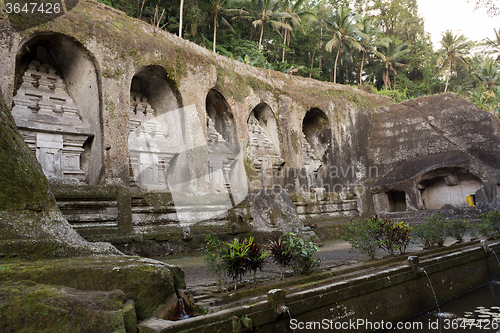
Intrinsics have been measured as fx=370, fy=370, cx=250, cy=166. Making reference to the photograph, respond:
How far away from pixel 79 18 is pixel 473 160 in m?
14.9

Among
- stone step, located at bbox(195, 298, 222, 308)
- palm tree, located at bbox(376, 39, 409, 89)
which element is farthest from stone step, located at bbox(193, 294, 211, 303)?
palm tree, located at bbox(376, 39, 409, 89)

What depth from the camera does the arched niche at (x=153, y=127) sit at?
489 inches

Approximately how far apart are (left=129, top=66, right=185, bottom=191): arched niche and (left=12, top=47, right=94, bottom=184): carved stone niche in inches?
77.2

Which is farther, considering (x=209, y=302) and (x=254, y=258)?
(x=254, y=258)

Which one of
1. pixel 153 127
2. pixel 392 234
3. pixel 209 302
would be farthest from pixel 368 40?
pixel 209 302

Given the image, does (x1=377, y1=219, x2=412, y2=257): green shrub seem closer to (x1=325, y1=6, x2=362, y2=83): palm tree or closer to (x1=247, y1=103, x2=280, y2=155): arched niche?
(x1=247, y1=103, x2=280, y2=155): arched niche

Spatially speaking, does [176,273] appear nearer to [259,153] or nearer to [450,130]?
[259,153]

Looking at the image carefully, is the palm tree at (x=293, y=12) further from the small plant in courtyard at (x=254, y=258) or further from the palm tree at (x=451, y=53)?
the small plant in courtyard at (x=254, y=258)

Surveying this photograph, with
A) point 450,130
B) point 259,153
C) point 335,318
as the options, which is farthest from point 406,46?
point 335,318

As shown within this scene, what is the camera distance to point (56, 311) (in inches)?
101

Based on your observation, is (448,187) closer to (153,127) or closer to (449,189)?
(449,189)

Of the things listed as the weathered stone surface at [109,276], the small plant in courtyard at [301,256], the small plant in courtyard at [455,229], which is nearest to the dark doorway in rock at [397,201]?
the small plant in courtyard at [455,229]

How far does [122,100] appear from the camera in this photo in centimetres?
1068

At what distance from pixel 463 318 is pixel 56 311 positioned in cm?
490
